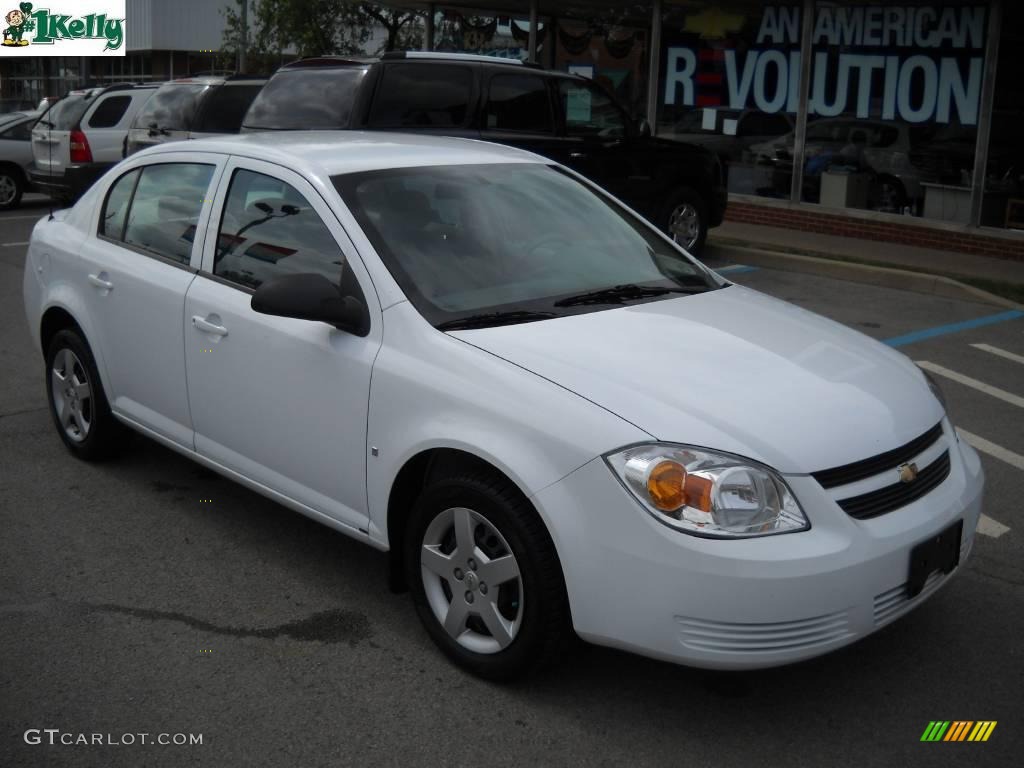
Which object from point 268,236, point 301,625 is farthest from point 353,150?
point 301,625

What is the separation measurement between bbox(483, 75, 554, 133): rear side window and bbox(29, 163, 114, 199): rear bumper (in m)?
6.93

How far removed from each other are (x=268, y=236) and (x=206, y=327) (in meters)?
0.43

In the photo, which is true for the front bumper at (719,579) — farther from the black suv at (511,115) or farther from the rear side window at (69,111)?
the rear side window at (69,111)

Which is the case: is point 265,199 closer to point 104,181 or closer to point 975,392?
point 104,181

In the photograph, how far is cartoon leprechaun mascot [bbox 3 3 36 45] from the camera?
41.0m

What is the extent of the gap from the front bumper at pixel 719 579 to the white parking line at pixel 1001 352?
544cm

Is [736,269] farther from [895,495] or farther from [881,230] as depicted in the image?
[895,495]

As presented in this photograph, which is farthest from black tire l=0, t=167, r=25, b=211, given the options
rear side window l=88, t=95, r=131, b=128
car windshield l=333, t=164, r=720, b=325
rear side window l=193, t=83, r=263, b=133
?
car windshield l=333, t=164, r=720, b=325

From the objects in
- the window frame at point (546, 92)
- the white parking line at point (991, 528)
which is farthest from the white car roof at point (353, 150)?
the window frame at point (546, 92)

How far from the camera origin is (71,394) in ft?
18.7

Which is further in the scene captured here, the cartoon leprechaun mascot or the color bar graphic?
the cartoon leprechaun mascot

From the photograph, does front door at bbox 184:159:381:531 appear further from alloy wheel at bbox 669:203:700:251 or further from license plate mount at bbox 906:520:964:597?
alloy wheel at bbox 669:203:700:251

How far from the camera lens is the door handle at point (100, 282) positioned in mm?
5184

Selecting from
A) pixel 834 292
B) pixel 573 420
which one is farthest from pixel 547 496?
pixel 834 292
